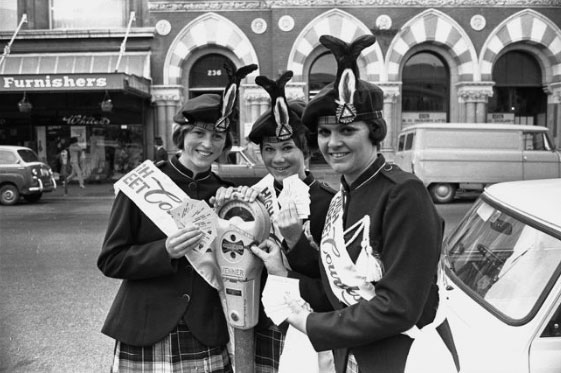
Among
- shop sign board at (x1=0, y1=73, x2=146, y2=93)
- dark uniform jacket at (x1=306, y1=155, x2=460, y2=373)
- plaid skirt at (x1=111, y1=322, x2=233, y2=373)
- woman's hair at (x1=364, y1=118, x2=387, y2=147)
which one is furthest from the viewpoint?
shop sign board at (x1=0, y1=73, x2=146, y2=93)

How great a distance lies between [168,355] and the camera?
2.36 m

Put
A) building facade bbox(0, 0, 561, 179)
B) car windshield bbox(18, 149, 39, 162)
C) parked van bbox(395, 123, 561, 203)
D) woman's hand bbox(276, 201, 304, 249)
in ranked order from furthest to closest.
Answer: building facade bbox(0, 0, 561, 179) < car windshield bbox(18, 149, 39, 162) < parked van bbox(395, 123, 561, 203) < woman's hand bbox(276, 201, 304, 249)

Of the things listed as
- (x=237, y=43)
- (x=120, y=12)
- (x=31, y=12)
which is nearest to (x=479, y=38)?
(x=237, y=43)

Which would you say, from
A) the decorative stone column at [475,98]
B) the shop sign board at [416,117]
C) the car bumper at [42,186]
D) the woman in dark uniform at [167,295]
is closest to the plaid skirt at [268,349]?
the woman in dark uniform at [167,295]

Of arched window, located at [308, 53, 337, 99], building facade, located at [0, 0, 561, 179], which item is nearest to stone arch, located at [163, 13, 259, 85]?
building facade, located at [0, 0, 561, 179]

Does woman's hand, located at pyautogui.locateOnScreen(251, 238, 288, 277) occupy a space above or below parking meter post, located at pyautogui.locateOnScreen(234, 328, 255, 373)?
above

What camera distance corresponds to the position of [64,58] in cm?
1947

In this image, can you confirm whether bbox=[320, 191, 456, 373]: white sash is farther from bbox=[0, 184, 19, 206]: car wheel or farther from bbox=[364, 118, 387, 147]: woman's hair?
bbox=[0, 184, 19, 206]: car wheel

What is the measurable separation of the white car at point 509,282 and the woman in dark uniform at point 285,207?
1.94 ft

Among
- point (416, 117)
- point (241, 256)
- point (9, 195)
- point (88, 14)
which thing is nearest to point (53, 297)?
point (241, 256)

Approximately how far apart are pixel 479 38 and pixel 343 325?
748 inches

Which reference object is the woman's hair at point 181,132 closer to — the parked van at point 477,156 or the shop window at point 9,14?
the parked van at point 477,156

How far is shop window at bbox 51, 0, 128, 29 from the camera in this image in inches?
774

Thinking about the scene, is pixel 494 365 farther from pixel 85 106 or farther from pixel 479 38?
pixel 85 106
